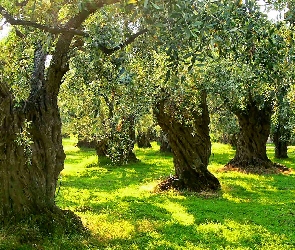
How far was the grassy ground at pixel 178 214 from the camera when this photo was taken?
504 inches

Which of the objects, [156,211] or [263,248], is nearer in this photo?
[263,248]

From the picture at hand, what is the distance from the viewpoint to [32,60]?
13.0 m

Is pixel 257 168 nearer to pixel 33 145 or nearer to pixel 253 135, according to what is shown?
pixel 253 135

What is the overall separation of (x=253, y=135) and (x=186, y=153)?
11.5 m

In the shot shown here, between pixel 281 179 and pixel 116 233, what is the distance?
1636 centimetres

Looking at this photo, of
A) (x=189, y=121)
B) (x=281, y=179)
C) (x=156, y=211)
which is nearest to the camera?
(x=156, y=211)

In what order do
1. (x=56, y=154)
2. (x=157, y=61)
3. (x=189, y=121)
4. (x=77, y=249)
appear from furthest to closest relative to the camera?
(x=189, y=121) → (x=157, y=61) → (x=56, y=154) → (x=77, y=249)

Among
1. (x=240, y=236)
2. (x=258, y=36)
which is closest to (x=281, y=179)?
(x=240, y=236)

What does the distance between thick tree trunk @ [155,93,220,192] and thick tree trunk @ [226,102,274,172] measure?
32.0ft

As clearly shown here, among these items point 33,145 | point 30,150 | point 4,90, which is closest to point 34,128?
point 33,145

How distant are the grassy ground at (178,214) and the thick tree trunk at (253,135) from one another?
12.0 ft

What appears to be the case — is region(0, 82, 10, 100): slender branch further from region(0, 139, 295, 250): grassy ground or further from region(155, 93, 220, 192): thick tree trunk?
region(155, 93, 220, 192): thick tree trunk

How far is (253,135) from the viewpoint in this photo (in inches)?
1222

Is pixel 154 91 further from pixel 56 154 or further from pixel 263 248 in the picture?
pixel 263 248
